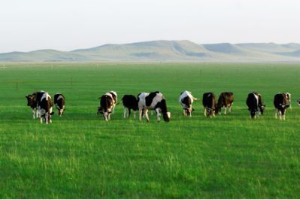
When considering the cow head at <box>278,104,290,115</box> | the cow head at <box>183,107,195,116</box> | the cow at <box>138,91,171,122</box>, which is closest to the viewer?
the cow at <box>138,91,171,122</box>

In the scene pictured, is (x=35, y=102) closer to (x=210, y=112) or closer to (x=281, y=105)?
(x=210, y=112)

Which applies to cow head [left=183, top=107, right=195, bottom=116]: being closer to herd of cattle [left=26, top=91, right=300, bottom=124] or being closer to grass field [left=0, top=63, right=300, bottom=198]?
herd of cattle [left=26, top=91, right=300, bottom=124]

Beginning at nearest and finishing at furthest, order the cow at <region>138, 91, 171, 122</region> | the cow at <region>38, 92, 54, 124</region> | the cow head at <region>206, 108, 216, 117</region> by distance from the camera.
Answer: the cow at <region>38, 92, 54, 124</region>
the cow at <region>138, 91, 171, 122</region>
the cow head at <region>206, 108, 216, 117</region>

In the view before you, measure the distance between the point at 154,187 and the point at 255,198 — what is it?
2.34m

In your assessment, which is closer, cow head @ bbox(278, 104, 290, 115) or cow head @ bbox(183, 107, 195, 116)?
cow head @ bbox(278, 104, 290, 115)

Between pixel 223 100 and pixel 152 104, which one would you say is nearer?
pixel 152 104

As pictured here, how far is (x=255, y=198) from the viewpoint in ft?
35.0

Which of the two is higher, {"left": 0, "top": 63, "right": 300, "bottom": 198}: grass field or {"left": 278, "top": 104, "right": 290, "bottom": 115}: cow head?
{"left": 278, "top": 104, "right": 290, "bottom": 115}: cow head

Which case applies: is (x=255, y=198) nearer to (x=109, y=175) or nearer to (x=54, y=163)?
(x=109, y=175)

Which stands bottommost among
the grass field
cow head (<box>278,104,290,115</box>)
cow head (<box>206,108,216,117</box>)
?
the grass field

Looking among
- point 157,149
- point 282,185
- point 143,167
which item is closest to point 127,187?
point 143,167

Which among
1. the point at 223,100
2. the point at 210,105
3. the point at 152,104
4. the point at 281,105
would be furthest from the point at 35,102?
the point at 281,105

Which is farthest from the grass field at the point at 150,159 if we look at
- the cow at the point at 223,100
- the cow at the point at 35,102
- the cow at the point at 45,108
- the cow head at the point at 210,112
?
the cow at the point at 223,100

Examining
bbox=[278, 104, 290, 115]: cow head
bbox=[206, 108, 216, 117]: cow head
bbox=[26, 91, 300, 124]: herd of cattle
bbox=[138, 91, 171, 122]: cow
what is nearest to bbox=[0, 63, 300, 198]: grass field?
bbox=[26, 91, 300, 124]: herd of cattle
